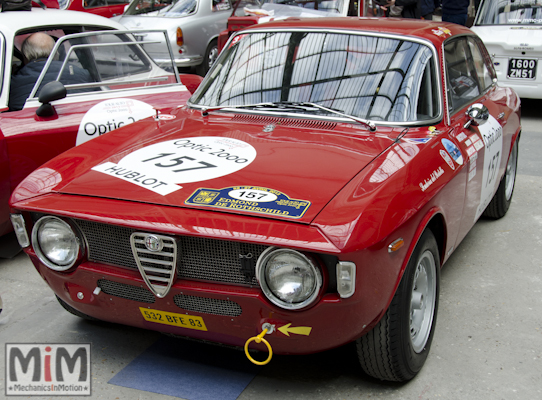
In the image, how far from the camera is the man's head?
488 cm

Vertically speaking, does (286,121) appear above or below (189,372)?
above

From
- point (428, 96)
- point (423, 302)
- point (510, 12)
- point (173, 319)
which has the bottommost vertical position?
point (423, 302)

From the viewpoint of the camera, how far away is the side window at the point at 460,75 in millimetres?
3635

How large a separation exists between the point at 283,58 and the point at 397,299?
5.80ft

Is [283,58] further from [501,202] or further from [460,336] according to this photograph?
[501,202]

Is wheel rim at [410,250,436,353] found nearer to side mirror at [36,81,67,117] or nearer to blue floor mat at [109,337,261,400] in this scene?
blue floor mat at [109,337,261,400]

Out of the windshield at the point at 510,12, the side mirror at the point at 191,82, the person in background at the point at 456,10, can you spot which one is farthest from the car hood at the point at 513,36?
the side mirror at the point at 191,82

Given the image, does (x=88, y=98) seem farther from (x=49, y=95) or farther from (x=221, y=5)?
(x=221, y=5)

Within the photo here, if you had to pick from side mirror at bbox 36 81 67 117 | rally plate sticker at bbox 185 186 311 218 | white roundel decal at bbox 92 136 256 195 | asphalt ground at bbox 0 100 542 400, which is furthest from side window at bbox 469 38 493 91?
side mirror at bbox 36 81 67 117

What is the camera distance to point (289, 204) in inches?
95.7

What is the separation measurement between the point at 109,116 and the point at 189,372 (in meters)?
2.42

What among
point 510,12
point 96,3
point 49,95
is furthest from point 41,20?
point 96,3

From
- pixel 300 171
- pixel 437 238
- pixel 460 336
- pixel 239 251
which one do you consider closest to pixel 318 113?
pixel 300 171

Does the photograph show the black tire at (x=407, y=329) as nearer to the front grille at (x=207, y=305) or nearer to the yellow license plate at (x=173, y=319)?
the front grille at (x=207, y=305)
